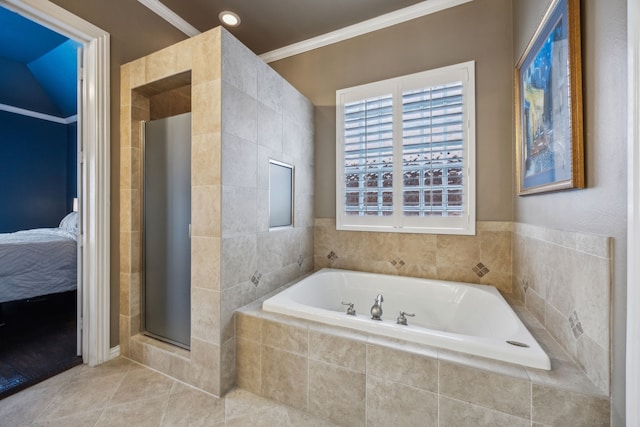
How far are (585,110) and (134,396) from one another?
2.72m

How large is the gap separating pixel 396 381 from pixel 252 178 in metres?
1.45

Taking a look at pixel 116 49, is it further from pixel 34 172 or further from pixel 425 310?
pixel 34 172

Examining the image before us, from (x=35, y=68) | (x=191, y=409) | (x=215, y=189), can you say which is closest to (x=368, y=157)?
(x=215, y=189)

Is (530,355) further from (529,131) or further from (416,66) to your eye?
(416,66)

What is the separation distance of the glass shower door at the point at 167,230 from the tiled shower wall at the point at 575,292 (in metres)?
2.10

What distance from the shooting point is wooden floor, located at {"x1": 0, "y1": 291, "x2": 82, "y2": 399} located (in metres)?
1.68

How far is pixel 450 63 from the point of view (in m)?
2.14

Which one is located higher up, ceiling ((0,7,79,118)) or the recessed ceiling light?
ceiling ((0,7,79,118))

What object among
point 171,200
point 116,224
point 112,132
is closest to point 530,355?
point 171,200

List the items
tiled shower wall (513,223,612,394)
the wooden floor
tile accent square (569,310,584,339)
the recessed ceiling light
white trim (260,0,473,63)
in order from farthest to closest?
1. the recessed ceiling light
2. white trim (260,0,473,63)
3. the wooden floor
4. tile accent square (569,310,584,339)
5. tiled shower wall (513,223,612,394)

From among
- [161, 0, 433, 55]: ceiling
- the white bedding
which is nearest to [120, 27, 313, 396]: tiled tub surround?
[161, 0, 433, 55]: ceiling

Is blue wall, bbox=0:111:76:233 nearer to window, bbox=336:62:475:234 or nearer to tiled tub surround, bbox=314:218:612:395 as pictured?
tiled tub surround, bbox=314:218:612:395

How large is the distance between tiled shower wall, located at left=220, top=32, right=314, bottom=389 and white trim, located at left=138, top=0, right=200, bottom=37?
3.55 ft

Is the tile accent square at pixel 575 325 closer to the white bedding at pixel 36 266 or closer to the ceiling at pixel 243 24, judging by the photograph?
the ceiling at pixel 243 24
